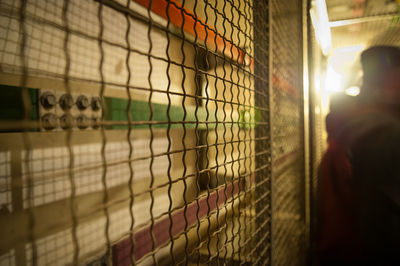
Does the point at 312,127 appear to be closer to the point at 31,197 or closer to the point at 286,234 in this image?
the point at 286,234

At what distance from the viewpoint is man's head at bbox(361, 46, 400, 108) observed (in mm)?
1518

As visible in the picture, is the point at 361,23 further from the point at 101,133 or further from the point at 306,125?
the point at 101,133

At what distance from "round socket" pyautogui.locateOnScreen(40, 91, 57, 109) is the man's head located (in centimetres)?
172

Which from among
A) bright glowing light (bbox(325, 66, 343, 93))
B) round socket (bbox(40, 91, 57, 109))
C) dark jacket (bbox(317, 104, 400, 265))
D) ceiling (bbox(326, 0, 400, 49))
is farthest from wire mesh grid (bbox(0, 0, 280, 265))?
bright glowing light (bbox(325, 66, 343, 93))

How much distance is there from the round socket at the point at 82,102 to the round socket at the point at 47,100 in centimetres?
6

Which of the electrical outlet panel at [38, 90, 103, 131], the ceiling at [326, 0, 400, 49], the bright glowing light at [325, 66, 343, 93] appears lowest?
the electrical outlet panel at [38, 90, 103, 131]

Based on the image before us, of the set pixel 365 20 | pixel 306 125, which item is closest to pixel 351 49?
pixel 365 20

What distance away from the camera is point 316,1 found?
4.93ft

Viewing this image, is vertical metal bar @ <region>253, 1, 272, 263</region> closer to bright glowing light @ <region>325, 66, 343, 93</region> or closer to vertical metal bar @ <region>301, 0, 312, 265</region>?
vertical metal bar @ <region>301, 0, 312, 265</region>

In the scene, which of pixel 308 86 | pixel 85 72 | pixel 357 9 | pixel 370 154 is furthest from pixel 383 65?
pixel 85 72

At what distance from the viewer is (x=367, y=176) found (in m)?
1.27

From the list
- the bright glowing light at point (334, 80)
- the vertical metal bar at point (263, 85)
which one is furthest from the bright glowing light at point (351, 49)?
the vertical metal bar at point (263, 85)

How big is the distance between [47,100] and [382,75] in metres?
1.86

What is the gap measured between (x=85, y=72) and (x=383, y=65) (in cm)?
177
